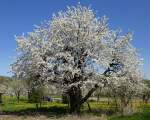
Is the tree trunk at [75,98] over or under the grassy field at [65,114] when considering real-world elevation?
over

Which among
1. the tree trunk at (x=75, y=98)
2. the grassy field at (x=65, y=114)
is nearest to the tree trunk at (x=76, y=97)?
the tree trunk at (x=75, y=98)

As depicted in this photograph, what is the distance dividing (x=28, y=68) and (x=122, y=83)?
11.5m

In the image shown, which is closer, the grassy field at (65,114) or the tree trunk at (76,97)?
the grassy field at (65,114)

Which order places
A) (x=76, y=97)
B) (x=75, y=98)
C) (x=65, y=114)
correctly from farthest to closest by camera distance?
(x=75, y=98) → (x=76, y=97) → (x=65, y=114)

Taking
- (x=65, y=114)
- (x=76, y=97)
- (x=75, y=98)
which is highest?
(x=76, y=97)

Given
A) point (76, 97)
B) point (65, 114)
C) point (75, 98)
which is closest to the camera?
point (65, 114)

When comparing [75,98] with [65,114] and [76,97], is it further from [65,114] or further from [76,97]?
[65,114]

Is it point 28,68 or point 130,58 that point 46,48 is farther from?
point 130,58

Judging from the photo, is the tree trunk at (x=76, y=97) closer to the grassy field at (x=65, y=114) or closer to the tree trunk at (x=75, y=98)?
the tree trunk at (x=75, y=98)

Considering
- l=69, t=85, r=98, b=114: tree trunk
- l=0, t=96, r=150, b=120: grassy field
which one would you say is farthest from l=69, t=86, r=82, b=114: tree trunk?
l=0, t=96, r=150, b=120: grassy field

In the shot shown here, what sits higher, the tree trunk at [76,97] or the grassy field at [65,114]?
the tree trunk at [76,97]

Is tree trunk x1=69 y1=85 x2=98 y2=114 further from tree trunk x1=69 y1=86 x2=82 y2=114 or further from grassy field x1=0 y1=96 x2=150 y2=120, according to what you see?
grassy field x1=0 y1=96 x2=150 y2=120

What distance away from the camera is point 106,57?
52219 millimetres

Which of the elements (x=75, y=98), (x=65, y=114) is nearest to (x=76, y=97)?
(x=75, y=98)
